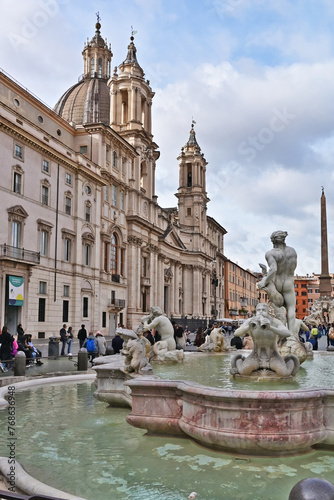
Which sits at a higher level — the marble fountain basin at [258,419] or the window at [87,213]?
the window at [87,213]

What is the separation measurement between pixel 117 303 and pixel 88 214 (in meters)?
8.62

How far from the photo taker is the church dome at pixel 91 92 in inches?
2104

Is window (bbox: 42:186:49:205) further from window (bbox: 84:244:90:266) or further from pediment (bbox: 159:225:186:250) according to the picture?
pediment (bbox: 159:225:186:250)

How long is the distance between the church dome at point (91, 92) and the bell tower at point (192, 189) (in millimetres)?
19425

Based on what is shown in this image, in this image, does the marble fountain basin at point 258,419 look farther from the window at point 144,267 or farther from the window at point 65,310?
the window at point 144,267

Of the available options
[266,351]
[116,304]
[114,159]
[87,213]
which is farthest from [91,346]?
[114,159]

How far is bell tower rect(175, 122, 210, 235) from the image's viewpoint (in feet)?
236

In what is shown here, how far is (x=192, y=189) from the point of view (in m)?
72.6

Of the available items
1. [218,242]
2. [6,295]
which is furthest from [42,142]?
[218,242]

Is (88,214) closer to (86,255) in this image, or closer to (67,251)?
(86,255)

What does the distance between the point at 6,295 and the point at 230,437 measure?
23699 millimetres

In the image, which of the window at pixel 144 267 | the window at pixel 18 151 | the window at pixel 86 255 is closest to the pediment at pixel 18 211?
the window at pixel 18 151

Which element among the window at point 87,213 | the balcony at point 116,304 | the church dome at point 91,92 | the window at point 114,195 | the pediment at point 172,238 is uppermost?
the church dome at point 91,92

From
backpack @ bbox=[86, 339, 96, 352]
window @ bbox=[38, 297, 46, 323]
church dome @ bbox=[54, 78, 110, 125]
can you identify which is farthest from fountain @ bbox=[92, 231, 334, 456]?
church dome @ bbox=[54, 78, 110, 125]
